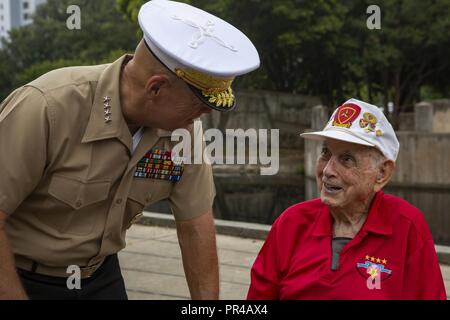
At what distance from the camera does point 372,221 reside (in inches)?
99.8

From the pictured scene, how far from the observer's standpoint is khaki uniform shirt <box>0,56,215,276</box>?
1.99 metres

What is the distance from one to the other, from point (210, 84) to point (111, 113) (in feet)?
1.17

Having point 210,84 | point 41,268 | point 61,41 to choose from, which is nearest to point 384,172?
point 210,84

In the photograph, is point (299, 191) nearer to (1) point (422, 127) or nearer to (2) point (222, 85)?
(1) point (422, 127)

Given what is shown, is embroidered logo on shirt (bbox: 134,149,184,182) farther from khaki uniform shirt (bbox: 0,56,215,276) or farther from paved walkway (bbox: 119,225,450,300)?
paved walkway (bbox: 119,225,450,300)

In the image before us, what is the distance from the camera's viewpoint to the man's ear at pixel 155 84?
2.11 metres

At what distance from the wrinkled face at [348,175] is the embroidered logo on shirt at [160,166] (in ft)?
1.93

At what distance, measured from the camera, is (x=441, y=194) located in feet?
55.8

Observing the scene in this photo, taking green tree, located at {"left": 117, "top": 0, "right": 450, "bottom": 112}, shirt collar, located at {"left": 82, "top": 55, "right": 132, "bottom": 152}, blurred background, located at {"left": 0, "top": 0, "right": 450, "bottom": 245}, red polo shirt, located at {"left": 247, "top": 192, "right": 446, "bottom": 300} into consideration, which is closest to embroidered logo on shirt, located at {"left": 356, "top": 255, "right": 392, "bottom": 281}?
red polo shirt, located at {"left": 247, "top": 192, "right": 446, "bottom": 300}

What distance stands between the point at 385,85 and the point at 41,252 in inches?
973

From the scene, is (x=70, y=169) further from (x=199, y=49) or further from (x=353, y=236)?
(x=353, y=236)

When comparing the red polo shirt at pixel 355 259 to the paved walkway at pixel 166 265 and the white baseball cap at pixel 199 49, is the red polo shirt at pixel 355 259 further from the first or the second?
the paved walkway at pixel 166 265

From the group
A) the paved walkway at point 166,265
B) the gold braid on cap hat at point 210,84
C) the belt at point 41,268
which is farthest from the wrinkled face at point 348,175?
the paved walkway at point 166,265

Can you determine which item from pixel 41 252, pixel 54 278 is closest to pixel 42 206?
pixel 41 252
